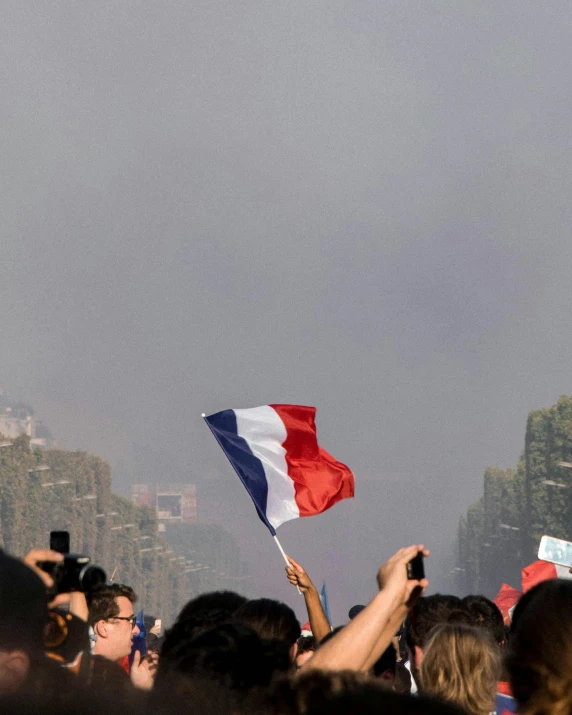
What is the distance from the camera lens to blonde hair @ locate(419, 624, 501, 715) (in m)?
4.35

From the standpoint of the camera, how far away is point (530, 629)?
9.75ft

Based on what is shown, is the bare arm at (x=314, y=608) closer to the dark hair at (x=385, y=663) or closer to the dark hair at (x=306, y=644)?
the dark hair at (x=385, y=663)

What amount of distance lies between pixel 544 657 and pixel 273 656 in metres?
0.66

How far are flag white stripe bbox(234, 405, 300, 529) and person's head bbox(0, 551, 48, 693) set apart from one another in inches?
284

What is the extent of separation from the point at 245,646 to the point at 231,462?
664cm

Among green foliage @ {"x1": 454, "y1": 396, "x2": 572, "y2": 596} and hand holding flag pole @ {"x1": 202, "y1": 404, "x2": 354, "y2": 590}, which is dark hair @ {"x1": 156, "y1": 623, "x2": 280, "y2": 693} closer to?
hand holding flag pole @ {"x1": 202, "y1": 404, "x2": 354, "y2": 590}

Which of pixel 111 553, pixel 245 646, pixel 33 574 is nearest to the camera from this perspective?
pixel 33 574

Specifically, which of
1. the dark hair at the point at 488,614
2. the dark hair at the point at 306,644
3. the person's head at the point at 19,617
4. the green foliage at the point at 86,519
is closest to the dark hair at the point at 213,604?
the dark hair at the point at 488,614

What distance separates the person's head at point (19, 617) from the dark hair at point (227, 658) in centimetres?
69

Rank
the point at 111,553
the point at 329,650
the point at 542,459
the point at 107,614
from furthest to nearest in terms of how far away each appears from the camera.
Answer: the point at 111,553
the point at 542,459
the point at 107,614
the point at 329,650

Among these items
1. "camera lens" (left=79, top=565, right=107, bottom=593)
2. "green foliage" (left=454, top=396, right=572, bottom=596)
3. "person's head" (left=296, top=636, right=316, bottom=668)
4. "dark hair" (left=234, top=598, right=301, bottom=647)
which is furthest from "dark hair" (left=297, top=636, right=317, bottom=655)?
"green foliage" (left=454, top=396, right=572, bottom=596)

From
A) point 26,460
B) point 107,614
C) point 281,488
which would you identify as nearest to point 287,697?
point 107,614

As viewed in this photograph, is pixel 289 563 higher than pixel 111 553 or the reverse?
higher

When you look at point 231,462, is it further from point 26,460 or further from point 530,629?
point 26,460
